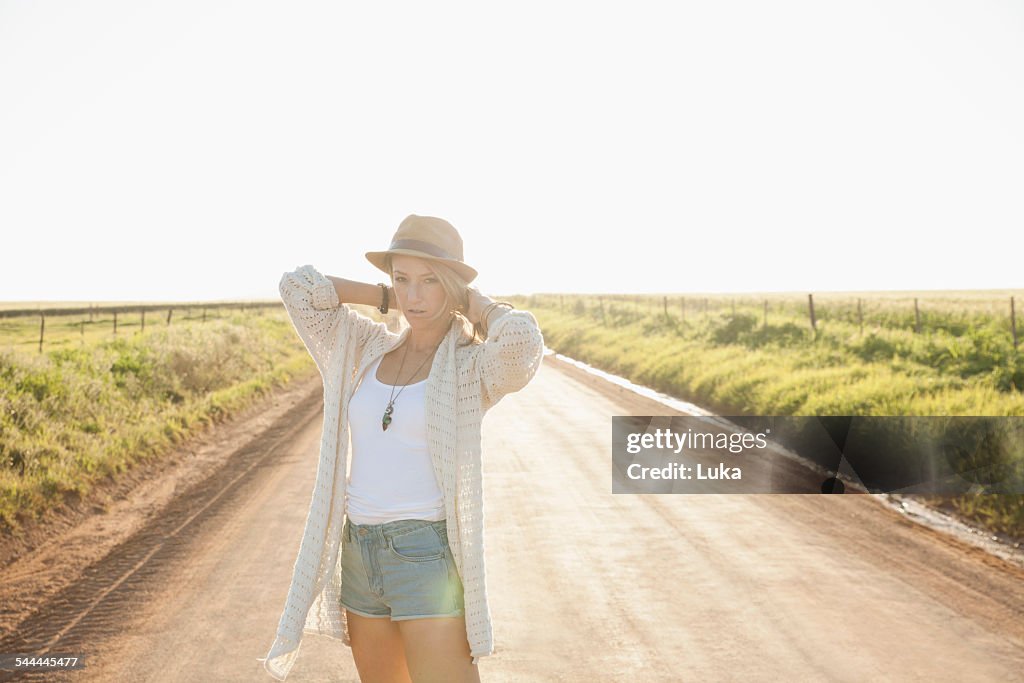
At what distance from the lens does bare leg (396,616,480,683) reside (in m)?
2.34

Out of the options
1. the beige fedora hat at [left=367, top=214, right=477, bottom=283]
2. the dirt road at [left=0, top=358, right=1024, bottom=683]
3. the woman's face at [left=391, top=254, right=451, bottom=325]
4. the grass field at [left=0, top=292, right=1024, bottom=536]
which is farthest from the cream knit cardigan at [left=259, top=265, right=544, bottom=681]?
the grass field at [left=0, top=292, right=1024, bottom=536]

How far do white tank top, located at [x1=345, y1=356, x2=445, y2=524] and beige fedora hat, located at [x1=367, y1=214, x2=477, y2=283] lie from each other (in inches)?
15.1

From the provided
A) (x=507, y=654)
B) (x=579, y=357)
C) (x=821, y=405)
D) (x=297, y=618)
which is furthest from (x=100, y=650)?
(x=579, y=357)

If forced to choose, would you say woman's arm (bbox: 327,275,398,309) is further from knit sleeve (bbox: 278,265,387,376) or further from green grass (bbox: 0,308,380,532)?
green grass (bbox: 0,308,380,532)

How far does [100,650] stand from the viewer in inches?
183

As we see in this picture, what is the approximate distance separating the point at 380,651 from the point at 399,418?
Answer: 693mm

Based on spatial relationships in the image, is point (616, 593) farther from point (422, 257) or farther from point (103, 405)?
point (103, 405)

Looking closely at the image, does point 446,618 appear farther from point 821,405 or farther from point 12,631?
point 821,405

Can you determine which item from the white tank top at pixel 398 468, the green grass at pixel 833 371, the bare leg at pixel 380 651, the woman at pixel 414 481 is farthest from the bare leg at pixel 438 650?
the green grass at pixel 833 371

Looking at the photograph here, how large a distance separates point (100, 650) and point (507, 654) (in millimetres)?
2207

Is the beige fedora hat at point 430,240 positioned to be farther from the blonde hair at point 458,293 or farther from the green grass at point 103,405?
the green grass at point 103,405

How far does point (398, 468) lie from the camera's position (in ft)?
8.13

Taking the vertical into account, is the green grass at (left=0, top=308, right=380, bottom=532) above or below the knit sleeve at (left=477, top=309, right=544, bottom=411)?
below

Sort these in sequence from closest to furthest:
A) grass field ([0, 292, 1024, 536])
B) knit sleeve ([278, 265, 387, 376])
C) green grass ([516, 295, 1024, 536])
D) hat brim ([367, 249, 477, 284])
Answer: hat brim ([367, 249, 477, 284]) < knit sleeve ([278, 265, 387, 376]) < grass field ([0, 292, 1024, 536]) < green grass ([516, 295, 1024, 536])
